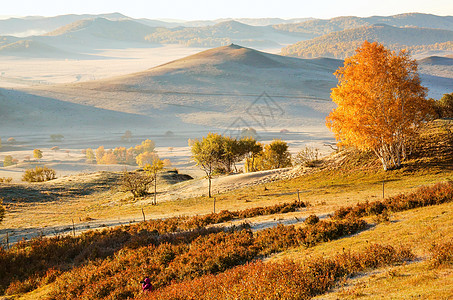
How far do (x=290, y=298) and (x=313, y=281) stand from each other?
3.50 ft

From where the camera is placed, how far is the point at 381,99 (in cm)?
3550

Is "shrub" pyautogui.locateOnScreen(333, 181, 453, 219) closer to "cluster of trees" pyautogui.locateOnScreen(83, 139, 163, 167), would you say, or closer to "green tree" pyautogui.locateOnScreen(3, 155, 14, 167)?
"cluster of trees" pyautogui.locateOnScreen(83, 139, 163, 167)

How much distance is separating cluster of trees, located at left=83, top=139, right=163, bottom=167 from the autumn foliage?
127130mm

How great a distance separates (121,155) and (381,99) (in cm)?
14749

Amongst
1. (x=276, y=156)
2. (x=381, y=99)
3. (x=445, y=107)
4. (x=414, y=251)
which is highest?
(x=381, y=99)

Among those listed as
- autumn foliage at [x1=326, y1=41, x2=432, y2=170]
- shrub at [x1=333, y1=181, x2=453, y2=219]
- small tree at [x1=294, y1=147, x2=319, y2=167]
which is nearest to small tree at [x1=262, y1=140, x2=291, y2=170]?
small tree at [x1=294, y1=147, x2=319, y2=167]

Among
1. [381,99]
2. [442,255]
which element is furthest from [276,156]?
[442,255]

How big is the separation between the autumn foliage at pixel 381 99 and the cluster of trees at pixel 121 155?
127m

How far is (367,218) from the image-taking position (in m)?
17.1

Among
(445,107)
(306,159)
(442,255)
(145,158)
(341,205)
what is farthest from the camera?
(145,158)

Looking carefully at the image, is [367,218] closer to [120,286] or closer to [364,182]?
[120,286]

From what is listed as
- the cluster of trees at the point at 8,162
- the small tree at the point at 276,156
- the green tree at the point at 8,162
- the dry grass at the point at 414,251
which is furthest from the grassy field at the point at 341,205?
the cluster of trees at the point at 8,162

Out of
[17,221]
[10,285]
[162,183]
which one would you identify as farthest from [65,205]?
[10,285]

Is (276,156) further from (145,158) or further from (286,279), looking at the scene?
(145,158)
